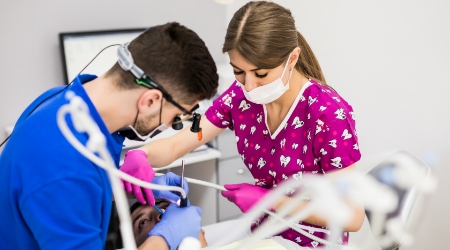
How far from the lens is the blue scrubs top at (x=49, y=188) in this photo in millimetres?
806

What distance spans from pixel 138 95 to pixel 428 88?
1.39 metres

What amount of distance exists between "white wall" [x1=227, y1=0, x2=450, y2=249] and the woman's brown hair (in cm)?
80

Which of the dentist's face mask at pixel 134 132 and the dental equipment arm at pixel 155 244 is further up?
the dentist's face mask at pixel 134 132

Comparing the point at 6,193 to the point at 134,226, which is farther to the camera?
the point at 134,226

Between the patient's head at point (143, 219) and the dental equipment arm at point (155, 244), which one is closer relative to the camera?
the dental equipment arm at point (155, 244)

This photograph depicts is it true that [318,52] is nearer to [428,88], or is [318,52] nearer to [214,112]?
[428,88]

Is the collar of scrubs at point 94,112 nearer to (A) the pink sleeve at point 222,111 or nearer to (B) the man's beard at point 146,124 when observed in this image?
(B) the man's beard at point 146,124

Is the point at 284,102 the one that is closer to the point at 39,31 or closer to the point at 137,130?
the point at 137,130

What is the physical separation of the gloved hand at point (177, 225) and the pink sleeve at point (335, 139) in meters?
0.41

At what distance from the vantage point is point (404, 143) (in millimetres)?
1979

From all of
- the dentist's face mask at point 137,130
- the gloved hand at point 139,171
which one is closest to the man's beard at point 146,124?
the dentist's face mask at point 137,130

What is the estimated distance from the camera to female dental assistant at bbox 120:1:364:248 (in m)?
1.24

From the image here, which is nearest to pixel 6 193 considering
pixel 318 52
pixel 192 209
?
pixel 192 209

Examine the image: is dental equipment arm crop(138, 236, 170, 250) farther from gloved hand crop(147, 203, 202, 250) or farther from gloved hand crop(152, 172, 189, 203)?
gloved hand crop(152, 172, 189, 203)
